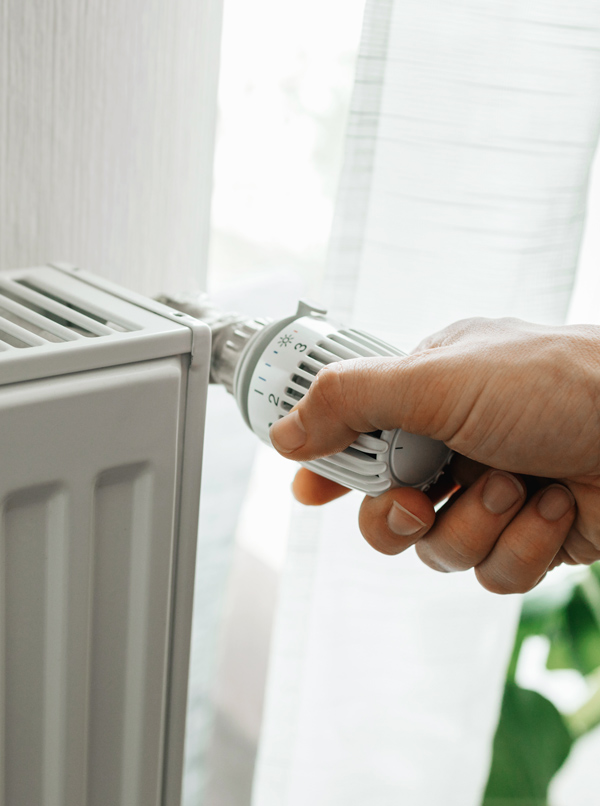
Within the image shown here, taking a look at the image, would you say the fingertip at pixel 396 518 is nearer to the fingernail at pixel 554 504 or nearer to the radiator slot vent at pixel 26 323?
the fingernail at pixel 554 504

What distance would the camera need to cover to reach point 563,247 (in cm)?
47

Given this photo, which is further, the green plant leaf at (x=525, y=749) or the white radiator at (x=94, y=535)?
the green plant leaf at (x=525, y=749)

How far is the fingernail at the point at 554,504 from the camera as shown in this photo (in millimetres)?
353

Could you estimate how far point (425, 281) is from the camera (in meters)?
0.47

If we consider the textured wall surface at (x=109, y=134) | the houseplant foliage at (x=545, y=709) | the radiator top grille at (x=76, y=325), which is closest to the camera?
the radiator top grille at (x=76, y=325)

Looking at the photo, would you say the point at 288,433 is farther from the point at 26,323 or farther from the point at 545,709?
the point at 545,709

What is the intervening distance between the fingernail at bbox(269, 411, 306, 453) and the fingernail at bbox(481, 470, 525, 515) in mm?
97

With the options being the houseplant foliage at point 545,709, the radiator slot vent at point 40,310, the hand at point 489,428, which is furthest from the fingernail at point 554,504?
the houseplant foliage at point 545,709

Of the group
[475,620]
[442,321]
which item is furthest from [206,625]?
[442,321]

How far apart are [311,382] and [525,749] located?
0.57 meters

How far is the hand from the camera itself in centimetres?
31

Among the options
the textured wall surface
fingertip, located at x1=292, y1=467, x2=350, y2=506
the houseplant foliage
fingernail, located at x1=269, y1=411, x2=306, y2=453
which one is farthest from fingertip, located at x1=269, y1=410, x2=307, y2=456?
the houseplant foliage

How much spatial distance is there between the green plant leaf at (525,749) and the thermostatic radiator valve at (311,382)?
0.48m

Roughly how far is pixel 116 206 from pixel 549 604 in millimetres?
522
